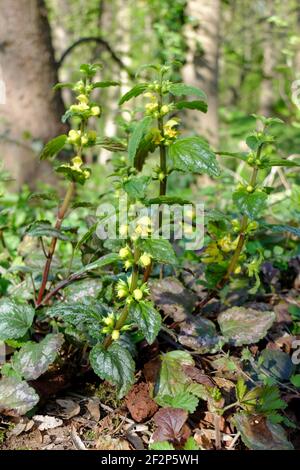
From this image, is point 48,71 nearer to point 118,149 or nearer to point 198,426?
point 118,149

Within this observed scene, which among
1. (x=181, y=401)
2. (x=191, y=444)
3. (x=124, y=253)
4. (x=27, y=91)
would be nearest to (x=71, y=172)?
(x=124, y=253)

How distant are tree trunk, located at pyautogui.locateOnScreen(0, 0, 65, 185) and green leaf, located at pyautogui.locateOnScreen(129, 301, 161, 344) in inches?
105

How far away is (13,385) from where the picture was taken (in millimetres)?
1446

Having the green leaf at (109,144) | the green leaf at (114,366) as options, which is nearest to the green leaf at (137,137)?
the green leaf at (109,144)

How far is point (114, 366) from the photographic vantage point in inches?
52.6

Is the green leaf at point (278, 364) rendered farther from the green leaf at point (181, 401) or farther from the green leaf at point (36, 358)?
the green leaf at point (36, 358)

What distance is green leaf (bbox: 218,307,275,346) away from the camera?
1648 mm

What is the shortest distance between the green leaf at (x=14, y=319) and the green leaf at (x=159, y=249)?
0.57 meters

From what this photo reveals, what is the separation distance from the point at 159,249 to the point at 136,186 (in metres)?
0.23

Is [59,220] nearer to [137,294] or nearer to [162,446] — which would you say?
[137,294]

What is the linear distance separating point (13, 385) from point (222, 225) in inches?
39.3

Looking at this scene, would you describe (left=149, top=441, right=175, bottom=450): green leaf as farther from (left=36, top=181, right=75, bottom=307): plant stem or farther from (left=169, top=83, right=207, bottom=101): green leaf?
(left=169, top=83, right=207, bottom=101): green leaf

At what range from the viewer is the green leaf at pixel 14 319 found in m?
1.49
